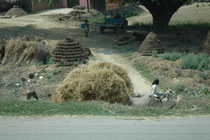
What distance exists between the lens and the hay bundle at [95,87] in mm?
9484

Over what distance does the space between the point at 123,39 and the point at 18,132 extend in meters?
16.3

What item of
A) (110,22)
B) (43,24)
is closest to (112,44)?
(110,22)

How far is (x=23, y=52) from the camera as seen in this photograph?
16.1 m

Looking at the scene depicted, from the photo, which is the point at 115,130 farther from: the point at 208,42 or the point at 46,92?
the point at 208,42

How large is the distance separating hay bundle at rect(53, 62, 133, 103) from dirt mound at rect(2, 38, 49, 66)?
6.52 metres

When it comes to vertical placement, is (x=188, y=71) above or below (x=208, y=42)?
below

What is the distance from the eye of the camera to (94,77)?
9.55 metres

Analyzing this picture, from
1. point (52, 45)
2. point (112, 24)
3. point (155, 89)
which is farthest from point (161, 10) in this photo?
point (155, 89)

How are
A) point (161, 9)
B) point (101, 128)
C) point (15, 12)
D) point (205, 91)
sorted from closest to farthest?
1. point (101, 128)
2. point (205, 91)
3. point (161, 9)
4. point (15, 12)

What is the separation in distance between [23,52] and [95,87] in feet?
25.6

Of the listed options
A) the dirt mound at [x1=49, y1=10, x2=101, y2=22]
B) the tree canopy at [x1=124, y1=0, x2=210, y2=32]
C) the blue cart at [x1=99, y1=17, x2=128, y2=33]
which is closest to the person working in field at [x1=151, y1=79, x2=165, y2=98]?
the tree canopy at [x1=124, y1=0, x2=210, y2=32]

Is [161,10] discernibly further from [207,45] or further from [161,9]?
[207,45]

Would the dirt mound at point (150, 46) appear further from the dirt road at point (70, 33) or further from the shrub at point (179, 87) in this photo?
the shrub at point (179, 87)

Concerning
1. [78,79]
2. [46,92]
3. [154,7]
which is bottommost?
[46,92]
